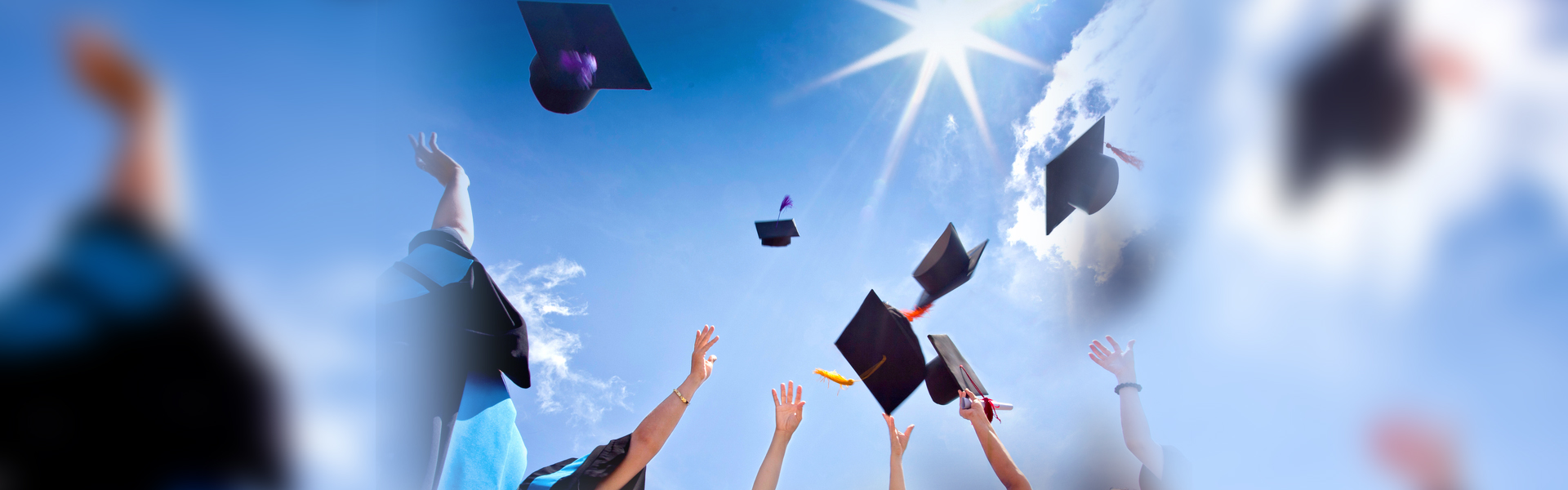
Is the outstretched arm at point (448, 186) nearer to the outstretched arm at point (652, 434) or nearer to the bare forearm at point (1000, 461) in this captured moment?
the outstretched arm at point (652, 434)

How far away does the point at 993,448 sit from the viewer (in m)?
3.14

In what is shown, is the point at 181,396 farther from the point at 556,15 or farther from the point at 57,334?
the point at 556,15

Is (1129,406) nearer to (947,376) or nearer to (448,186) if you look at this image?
(947,376)

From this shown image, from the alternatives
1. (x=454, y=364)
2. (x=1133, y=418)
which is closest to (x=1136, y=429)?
(x=1133, y=418)

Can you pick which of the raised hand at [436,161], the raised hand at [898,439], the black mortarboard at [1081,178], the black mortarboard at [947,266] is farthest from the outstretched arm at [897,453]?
the raised hand at [436,161]

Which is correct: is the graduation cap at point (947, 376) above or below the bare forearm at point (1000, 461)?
above

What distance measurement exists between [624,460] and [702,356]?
2.08 ft

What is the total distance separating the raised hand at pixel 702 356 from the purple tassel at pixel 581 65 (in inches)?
69.5

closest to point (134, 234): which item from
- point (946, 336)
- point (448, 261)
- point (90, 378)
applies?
point (90, 378)

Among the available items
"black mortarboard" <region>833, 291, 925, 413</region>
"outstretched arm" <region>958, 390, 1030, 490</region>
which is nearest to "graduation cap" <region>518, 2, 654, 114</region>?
"black mortarboard" <region>833, 291, 925, 413</region>

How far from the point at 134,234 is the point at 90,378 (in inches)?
10.0

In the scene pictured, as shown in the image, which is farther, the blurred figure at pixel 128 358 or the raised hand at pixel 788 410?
the raised hand at pixel 788 410

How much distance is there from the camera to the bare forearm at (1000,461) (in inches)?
117

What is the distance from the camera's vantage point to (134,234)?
32.9 inches
